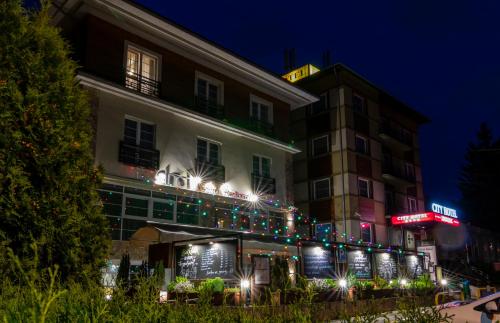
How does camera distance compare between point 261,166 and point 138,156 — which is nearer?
point 138,156

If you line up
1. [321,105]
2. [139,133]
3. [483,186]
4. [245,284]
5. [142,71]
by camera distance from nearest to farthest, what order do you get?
[245,284] → [139,133] → [142,71] → [321,105] → [483,186]

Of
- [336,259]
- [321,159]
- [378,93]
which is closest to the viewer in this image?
[336,259]

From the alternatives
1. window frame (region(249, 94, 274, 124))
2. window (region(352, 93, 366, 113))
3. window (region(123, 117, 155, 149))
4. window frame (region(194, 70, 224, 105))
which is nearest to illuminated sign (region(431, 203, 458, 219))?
window (region(352, 93, 366, 113))

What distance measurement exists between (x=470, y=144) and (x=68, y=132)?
60.6 meters

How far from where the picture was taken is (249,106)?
24500 millimetres

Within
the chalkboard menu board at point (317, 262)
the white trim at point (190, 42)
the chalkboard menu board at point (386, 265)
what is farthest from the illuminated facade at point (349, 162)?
the chalkboard menu board at point (317, 262)

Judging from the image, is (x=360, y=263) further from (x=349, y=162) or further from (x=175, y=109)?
(x=175, y=109)

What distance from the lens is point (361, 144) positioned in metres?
30.4

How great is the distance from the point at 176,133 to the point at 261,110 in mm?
6764

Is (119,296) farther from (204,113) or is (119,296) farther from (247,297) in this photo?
(204,113)

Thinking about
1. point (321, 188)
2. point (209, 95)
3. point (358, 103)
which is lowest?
point (321, 188)

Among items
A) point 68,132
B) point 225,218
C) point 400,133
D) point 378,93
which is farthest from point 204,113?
point 400,133

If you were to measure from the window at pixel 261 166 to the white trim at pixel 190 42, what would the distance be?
3.94 metres

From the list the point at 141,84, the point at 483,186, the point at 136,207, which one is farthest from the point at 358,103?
the point at 483,186
